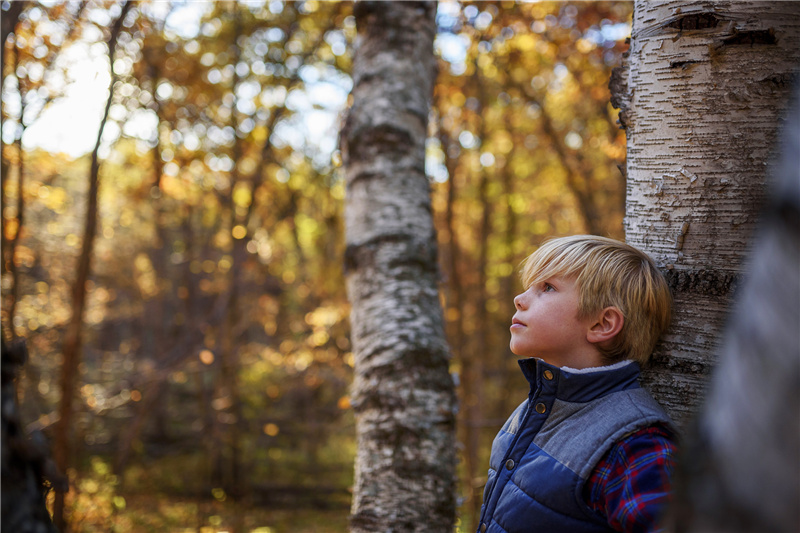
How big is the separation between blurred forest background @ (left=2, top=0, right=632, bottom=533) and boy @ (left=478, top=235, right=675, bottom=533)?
4.49 meters

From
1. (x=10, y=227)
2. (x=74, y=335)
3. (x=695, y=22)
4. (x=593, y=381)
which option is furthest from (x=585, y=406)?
(x=10, y=227)

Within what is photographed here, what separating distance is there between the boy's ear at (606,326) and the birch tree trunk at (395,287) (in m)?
0.83

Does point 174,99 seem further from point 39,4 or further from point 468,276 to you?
point 468,276

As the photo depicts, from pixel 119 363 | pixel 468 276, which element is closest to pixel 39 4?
pixel 119 363

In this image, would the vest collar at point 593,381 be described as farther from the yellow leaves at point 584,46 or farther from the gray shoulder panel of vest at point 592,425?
the yellow leaves at point 584,46

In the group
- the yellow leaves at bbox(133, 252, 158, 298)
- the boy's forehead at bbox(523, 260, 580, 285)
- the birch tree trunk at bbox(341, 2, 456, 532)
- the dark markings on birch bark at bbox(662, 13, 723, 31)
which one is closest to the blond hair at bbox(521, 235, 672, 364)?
the boy's forehead at bbox(523, 260, 580, 285)

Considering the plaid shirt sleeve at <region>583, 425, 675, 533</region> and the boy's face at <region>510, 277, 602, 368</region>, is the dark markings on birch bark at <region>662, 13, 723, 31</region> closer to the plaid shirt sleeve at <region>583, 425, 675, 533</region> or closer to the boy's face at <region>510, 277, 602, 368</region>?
the boy's face at <region>510, 277, 602, 368</region>

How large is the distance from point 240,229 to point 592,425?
23.8 ft

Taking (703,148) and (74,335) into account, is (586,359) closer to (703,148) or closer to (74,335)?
(703,148)

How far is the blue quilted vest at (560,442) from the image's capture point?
45.3 inches

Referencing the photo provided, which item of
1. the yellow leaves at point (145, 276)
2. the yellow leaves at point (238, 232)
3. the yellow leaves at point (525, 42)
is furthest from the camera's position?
the yellow leaves at point (145, 276)

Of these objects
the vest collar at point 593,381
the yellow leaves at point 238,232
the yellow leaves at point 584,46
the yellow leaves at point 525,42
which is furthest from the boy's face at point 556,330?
the yellow leaves at point 238,232

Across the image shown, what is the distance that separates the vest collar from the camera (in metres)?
1.28

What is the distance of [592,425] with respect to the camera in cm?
120
